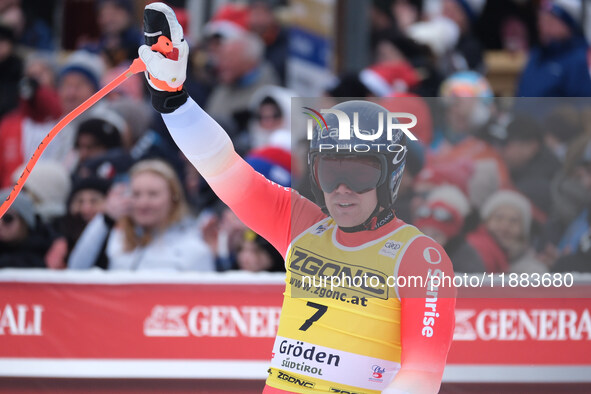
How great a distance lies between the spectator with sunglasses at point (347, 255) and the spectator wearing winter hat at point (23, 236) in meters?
2.35

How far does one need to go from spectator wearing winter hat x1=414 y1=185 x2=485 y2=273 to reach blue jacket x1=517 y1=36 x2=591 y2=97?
282 cm

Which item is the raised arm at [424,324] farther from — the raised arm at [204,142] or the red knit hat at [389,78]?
the red knit hat at [389,78]

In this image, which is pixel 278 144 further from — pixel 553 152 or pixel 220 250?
pixel 553 152

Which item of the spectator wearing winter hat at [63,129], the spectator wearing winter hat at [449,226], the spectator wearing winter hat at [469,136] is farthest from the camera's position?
the spectator wearing winter hat at [63,129]

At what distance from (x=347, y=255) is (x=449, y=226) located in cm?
74

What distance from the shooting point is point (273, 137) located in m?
6.32

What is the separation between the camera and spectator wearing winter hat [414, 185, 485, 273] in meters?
3.29

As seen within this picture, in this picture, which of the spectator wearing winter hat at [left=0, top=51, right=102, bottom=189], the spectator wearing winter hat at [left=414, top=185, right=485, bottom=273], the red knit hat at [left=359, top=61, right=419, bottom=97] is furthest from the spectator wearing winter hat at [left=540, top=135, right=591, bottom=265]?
the spectator wearing winter hat at [left=0, top=51, right=102, bottom=189]

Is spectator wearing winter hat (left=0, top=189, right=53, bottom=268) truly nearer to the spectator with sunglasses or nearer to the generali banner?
the generali banner

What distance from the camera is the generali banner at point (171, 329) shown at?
4129mm

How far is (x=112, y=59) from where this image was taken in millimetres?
8039

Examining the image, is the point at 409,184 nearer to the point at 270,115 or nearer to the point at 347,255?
the point at 347,255

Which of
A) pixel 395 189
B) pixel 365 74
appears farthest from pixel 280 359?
pixel 365 74

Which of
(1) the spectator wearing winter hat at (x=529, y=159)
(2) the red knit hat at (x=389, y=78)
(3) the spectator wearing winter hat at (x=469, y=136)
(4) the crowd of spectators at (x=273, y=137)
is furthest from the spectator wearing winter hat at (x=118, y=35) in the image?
(1) the spectator wearing winter hat at (x=529, y=159)
